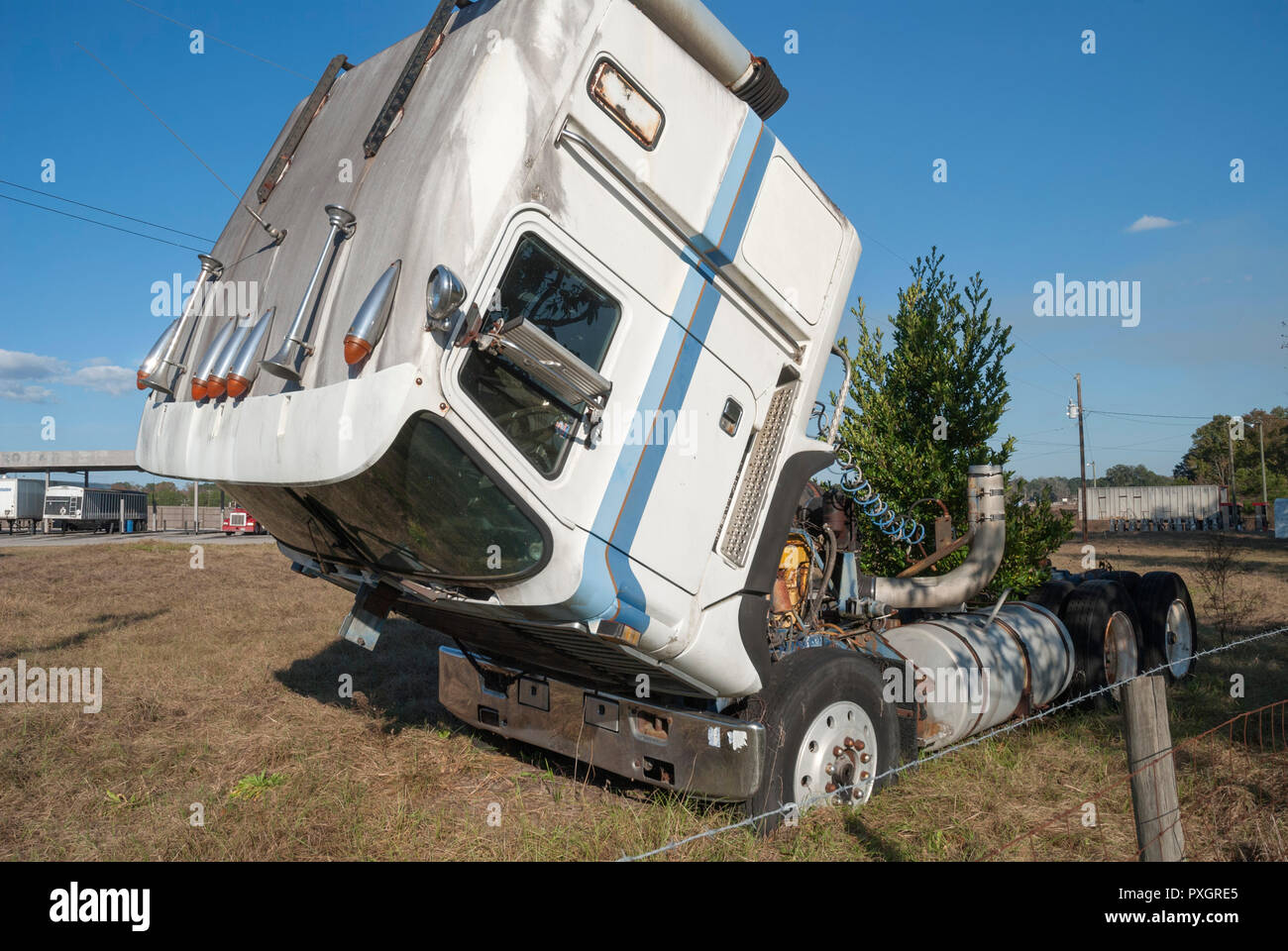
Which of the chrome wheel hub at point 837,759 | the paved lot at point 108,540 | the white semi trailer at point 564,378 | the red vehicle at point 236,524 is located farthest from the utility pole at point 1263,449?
the white semi trailer at point 564,378

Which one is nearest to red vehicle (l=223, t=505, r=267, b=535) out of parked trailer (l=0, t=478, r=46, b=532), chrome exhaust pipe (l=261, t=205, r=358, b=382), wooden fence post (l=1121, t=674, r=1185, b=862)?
parked trailer (l=0, t=478, r=46, b=532)

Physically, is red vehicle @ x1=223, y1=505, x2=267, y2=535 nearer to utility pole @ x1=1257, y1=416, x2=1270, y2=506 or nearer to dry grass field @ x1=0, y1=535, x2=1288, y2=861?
dry grass field @ x1=0, y1=535, x2=1288, y2=861

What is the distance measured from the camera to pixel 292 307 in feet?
12.3

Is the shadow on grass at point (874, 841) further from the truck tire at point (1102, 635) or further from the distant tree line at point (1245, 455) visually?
the distant tree line at point (1245, 455)

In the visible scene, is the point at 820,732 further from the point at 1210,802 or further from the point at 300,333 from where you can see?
the point at 300,333

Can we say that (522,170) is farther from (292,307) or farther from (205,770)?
(205,770)

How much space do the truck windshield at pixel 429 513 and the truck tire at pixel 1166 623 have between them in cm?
703

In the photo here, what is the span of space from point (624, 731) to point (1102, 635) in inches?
197

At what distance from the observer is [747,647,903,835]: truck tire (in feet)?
13.7

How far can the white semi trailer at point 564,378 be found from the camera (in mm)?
3211

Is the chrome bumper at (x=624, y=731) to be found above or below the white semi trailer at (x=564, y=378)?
below

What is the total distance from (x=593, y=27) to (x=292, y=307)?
1.77m

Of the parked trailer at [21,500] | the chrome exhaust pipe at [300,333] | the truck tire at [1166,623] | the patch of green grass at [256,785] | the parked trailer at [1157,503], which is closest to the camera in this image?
the chrome exhaust pipe at [300,333]

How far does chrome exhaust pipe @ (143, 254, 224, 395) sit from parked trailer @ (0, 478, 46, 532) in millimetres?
48912
